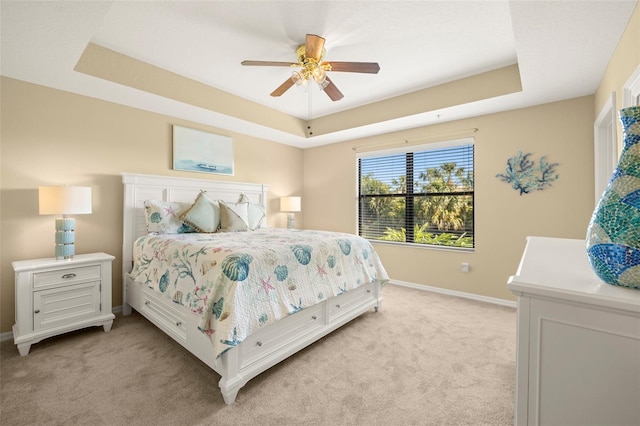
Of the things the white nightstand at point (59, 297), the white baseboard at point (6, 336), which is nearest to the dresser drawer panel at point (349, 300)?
the white nightstand at point (59, 297)

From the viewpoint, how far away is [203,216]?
3.17 meters

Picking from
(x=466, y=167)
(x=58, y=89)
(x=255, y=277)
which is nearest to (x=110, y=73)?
(x=58, y=89)

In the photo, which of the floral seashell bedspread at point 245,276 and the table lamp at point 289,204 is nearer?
the floral seashell bedspread at point 245,276

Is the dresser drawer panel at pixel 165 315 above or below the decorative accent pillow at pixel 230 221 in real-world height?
below

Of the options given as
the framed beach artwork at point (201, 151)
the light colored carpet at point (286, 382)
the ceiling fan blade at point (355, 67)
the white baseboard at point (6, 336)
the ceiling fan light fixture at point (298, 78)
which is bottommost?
the light colored carpet at point (286, 382)

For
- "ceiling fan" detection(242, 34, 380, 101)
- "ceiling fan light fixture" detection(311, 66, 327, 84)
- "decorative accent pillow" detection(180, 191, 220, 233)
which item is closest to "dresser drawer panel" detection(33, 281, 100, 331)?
"decorative accent pillow" detection(180, 191, 220, 233)

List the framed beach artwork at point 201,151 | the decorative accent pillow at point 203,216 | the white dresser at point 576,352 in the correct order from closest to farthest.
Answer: the white dresser at point 576,352 → the decorative accent pillow at point 203,216 → the framed beach artwork at point 201,151

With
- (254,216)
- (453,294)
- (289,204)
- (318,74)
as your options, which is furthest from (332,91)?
(453,294)

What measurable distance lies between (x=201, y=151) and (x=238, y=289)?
8.94 ft

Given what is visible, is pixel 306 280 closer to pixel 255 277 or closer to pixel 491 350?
pixel 255 277

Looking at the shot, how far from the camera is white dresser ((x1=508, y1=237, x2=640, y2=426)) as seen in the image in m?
0.67

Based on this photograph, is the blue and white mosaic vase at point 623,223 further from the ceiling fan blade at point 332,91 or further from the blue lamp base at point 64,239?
the blue lamp base at point 64,239

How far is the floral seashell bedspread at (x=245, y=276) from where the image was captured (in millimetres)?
1768

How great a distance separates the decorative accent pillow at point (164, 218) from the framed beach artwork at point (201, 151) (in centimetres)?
69
